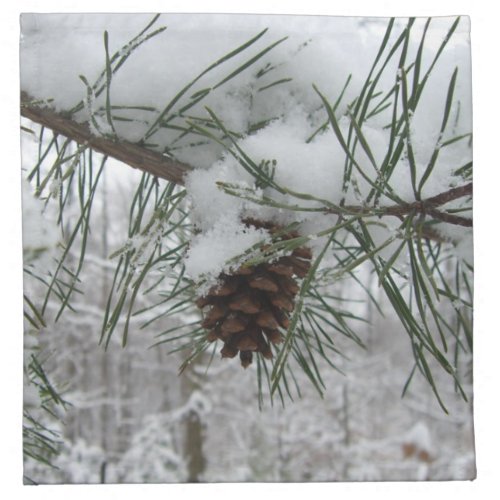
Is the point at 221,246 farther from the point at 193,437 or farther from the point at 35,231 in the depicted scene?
the point at 193,437

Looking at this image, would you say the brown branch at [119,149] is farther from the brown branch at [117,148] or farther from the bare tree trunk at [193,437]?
the bare tree trunk at [193,437]

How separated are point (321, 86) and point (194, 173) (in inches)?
3.6

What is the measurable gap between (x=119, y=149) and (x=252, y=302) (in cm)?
11

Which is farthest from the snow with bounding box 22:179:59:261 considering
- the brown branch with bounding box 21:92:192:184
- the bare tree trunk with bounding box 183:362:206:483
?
the bare tree trunk with bounding box 183:362:206:483

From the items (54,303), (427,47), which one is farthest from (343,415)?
(427,47)

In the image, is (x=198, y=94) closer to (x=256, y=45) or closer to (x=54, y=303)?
(x=256, y=45)

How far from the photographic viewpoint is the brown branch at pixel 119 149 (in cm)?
25

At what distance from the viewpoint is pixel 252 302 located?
219mm

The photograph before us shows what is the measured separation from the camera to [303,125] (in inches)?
9.9

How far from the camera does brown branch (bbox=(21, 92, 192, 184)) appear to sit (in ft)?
0.83

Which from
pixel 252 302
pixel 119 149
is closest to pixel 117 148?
pixel 119 149

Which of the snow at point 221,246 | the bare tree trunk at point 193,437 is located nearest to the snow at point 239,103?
the snow at point 221,246

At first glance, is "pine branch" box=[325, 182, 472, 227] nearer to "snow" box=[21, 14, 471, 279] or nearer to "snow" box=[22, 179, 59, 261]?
"snow" box=[21, 14, 471, 279]

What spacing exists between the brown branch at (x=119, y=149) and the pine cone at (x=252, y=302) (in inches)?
2.1
